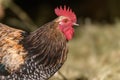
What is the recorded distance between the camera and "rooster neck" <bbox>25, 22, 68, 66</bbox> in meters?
3.86

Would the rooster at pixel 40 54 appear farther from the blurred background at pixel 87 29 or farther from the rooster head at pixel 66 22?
the blurred background at pixel 87 29

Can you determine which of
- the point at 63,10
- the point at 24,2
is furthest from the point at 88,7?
the point at 63,10

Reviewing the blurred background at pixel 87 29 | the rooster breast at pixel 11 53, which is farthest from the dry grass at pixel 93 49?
the rooster breast at pixel 11 53

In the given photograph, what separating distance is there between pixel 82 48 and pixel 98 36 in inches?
12.5

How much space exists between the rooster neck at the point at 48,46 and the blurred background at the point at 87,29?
139 centimetres

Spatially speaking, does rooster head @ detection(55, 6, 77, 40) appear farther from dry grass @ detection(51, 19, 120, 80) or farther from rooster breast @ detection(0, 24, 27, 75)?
dry grass @ detection(51, 19, 120, 80)

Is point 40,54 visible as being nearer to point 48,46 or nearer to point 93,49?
point 48,46

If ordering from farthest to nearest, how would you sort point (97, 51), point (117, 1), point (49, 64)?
point (117, 1)
point (97, 51)
point (49, 64)

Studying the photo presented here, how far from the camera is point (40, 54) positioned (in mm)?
3865

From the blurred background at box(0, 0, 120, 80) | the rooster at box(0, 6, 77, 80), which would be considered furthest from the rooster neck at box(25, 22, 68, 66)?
the blurred background at box(0, 0, 120, 80)

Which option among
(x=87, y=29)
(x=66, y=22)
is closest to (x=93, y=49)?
(x=87, y=29)

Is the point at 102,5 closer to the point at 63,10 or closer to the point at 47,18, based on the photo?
the point at 47,18

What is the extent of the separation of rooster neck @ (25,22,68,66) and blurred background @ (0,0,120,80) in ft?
4.56

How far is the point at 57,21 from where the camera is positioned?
3885 millimetres
